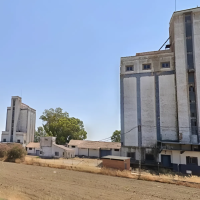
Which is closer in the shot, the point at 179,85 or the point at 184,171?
the point at 184,171

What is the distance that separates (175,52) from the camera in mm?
30391

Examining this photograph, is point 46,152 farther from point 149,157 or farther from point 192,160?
point 192,160

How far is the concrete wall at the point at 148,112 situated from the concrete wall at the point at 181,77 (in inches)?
152

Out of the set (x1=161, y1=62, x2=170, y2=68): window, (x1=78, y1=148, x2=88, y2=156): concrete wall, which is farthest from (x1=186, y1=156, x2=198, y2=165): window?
(x1=78, y1=148, x2=88, y2=156): concrete wall

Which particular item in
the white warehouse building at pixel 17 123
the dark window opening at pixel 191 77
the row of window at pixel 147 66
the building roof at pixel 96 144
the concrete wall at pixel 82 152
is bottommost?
the concrete wall at pixel 82 152

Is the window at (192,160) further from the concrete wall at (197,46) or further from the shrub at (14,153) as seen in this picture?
the shrub at (14,153)

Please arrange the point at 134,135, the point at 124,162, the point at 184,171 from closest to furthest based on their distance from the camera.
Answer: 1. the point at 124,162
2. the point at 184,171
3. the point at 134,135

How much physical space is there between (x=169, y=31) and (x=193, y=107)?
15262mm

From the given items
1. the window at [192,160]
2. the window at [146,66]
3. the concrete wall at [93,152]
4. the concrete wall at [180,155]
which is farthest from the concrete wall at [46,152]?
the window at [192,160]

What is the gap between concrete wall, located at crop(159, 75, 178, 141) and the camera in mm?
29297

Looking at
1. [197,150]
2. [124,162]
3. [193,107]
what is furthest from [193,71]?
[124,162]

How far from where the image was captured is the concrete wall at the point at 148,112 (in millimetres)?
30000

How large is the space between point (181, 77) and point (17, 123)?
138ft

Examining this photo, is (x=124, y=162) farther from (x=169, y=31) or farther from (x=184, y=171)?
(x=169, y=31)
